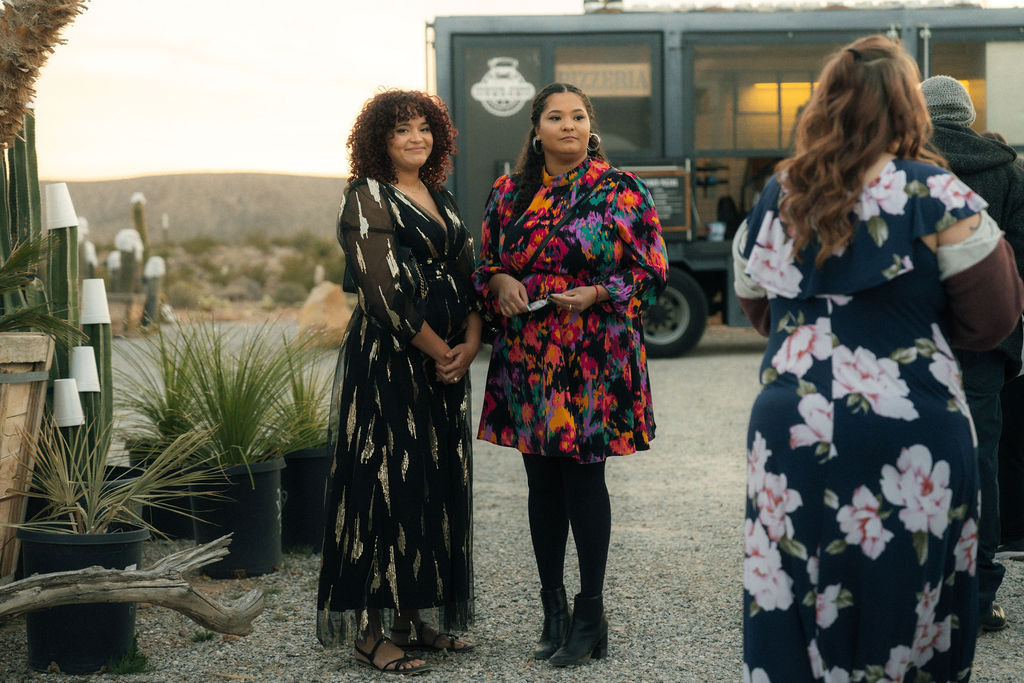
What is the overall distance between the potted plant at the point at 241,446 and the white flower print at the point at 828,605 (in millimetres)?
2512

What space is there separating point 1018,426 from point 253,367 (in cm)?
279

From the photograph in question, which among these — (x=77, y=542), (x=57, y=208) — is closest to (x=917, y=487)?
(x=77, y=542)

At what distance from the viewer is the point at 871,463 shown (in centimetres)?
191

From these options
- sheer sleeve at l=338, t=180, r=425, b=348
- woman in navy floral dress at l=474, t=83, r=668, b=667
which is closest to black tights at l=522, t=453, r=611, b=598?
woman in navy floral dress at l=474, t=83, r=668, b=667

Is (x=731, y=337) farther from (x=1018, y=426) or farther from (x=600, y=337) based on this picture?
(x=600, y=337)

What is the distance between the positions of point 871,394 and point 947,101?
5.61ft

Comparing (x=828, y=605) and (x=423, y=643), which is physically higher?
(x=828, y=605)

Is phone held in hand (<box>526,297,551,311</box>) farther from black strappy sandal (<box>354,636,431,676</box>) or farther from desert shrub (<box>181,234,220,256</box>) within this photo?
desert shrub (<box>181,234,220,256</box>)

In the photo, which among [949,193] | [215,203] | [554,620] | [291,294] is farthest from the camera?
[215,203]

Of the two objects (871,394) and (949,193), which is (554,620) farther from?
(949,193)

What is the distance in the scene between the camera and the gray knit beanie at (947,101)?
326 centimetres

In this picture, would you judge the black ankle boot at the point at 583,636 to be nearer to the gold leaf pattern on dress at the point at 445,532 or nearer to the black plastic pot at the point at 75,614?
the gold leaf pattern on dress at the point at 445,532

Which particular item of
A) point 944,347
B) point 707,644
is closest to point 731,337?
point 707,644

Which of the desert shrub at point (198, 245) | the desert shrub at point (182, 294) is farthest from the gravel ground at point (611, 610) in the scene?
the desert shrub at point (198, 245)
